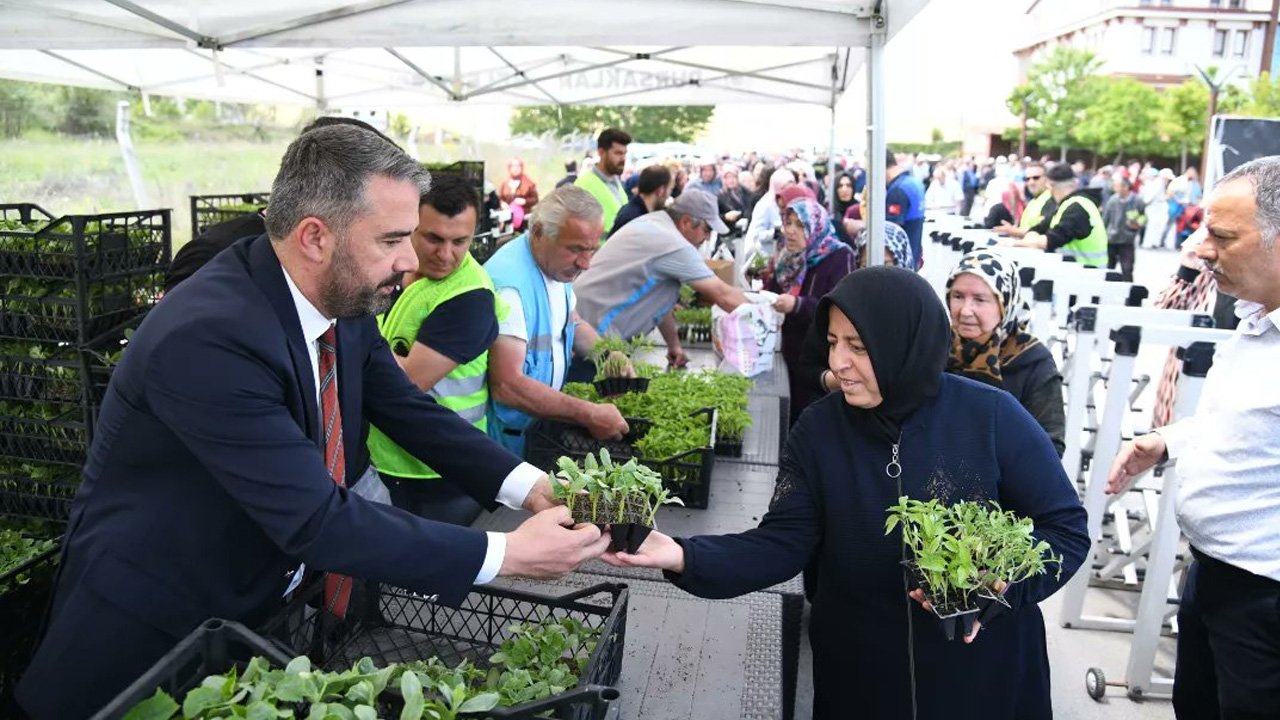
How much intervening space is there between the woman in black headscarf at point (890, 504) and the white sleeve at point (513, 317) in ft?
4.46

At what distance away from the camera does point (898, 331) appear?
207cm

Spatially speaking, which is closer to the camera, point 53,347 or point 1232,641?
point 1232,641

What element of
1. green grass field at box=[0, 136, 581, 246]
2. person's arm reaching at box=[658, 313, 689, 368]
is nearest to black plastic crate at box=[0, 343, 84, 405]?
person's arm reaching at box=[658, 313, 689, 368]

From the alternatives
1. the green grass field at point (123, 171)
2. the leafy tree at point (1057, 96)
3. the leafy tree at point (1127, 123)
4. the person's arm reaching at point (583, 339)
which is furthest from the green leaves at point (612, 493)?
the leafy tree at point (1057, 96)

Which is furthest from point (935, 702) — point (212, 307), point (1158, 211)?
point (1158, 211)

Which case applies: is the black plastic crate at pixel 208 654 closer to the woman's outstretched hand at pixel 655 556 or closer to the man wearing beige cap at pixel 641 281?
the woman's outstretched hand at pixel 655 556

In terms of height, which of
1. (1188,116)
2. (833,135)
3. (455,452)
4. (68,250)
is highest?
(1188,116)

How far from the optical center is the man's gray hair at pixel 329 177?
67.4 inches

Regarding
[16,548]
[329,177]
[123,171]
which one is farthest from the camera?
[123,171]

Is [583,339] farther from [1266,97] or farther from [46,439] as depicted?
[1266,97]

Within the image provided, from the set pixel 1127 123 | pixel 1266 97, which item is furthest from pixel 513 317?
pixel 1127 123

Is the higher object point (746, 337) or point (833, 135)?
point (833, 135)

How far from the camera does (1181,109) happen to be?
43500 mm

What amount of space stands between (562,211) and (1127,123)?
178 ft
